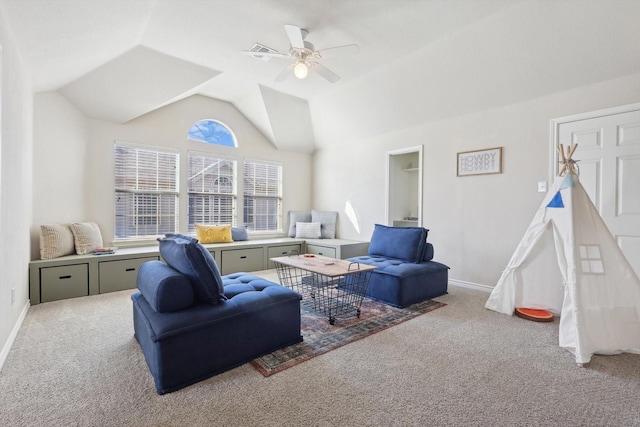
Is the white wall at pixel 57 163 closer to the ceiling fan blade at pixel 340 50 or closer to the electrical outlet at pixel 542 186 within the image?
the ceiling fan blade at pixel 340 50

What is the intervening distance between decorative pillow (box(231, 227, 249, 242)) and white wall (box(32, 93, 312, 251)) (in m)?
0.91

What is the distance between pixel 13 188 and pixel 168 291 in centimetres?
185

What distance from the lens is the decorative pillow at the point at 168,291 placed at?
2.02 meters

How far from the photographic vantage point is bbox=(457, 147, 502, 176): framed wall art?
4109 millimetres

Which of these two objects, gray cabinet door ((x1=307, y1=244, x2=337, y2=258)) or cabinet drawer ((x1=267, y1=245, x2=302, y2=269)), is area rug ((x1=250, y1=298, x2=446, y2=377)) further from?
cabinet drawer ((x1=267, y1=245, x2=302, y2=269))

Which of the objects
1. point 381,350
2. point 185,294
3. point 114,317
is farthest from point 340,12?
point 114,317

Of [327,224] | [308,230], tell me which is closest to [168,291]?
[308,230]

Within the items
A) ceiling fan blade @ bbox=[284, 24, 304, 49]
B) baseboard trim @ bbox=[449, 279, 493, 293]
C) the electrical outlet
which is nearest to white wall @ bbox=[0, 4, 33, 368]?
ceiling fan blade @ bbox=[284, 24, 304, 49]

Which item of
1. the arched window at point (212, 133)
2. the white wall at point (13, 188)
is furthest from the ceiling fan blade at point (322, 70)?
the arched window at point (212, 133)

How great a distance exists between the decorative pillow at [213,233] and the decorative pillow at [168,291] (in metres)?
3.16

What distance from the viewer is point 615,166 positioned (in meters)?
3.22

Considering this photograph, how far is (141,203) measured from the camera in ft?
16.5

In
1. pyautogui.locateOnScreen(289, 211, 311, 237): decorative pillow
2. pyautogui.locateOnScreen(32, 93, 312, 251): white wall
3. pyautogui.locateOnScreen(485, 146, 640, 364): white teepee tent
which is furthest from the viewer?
pyautogui.locateOnScreen(289, 211, 311, 237): decorative pillow

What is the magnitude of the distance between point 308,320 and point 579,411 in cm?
204
